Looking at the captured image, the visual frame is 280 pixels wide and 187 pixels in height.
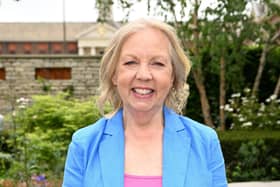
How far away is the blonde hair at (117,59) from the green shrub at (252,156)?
5230mm

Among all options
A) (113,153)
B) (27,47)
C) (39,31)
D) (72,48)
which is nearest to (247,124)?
(113,153)

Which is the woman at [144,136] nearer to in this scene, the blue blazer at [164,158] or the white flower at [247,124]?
the blue blazer at [164,158]

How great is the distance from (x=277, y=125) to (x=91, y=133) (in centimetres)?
801

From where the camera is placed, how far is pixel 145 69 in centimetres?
185

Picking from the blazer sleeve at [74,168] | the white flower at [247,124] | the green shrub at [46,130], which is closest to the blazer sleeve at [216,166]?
the blazer sleeve at [74,168]

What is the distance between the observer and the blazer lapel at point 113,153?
6.10 ft

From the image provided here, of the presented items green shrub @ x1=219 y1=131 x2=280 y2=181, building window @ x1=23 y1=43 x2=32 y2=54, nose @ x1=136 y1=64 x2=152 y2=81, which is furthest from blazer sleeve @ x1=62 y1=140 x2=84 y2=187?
building window @ x1=23 y1=43 x2=32 y2=54

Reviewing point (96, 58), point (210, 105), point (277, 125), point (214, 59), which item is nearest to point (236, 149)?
point (277, 125)

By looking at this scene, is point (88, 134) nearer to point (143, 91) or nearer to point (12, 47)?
point (143, 91)

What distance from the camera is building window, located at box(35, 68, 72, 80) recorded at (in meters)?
14.7

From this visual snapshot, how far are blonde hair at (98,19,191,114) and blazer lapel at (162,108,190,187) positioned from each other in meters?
0.11

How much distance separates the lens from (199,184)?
1853 mm

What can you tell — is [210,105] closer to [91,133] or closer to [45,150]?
[45,150]

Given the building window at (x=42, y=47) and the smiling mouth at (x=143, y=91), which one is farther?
the building window at (x=42, y=47)
